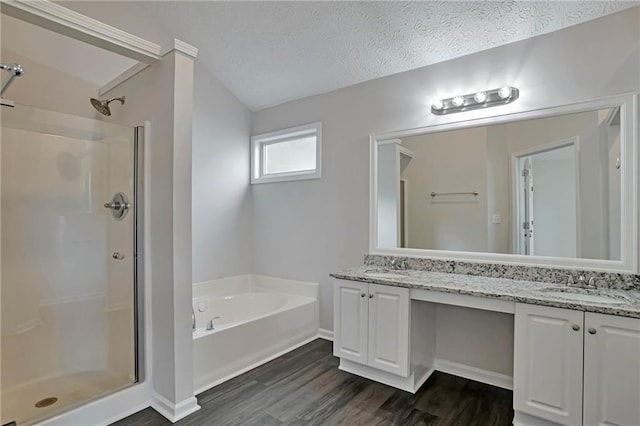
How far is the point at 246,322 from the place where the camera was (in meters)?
2.83

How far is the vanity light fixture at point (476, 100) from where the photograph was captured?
2473mm

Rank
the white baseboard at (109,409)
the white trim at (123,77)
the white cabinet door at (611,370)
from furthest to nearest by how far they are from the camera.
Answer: the white trim at (123,77)
the white baseboard at (109,409)
the white cabinet door at (611,370)

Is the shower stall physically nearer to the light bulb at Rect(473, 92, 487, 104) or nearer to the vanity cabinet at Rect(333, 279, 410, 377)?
the vanity cabinet at Rect(333, 279, 410, 377)

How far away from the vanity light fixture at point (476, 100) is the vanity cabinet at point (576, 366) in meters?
1.49

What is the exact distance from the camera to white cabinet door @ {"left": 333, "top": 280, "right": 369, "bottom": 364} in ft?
8.50

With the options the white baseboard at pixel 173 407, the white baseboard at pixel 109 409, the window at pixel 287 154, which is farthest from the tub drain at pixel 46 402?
the window at pixel 287 154

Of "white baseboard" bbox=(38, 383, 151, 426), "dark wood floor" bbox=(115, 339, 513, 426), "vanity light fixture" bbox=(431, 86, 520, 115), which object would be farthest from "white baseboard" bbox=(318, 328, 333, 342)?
"vanity light fixture" bbox=(431, 86, 520, 115)

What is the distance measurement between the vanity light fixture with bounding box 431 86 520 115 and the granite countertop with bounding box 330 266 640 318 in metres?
1.31

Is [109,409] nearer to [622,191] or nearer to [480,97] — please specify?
[480,97]

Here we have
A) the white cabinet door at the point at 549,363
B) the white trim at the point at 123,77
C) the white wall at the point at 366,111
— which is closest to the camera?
the white cabinet door at the point at 549,363

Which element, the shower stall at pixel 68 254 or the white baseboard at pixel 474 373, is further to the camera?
the white baseboard at pixel 474 373

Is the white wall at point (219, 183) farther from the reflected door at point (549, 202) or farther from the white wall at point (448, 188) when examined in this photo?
the reflected door at point (549, 202)

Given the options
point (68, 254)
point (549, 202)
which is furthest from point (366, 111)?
point (68, 254)

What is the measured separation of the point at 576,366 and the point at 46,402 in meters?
3.14
